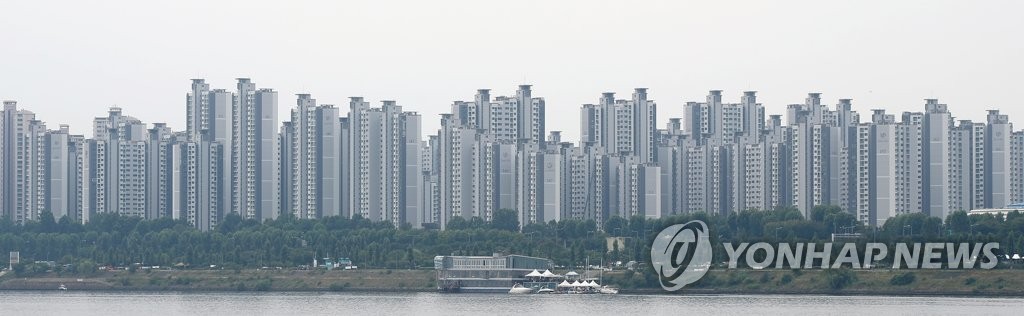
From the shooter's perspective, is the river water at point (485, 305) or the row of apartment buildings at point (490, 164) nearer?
the river water at point (485, 305)

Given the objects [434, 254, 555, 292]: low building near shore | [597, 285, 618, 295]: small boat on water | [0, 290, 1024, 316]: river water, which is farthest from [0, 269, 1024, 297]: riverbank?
[0, 290, 1024, 316]: river water

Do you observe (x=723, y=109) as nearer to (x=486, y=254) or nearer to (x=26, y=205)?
(x=486, y=254)

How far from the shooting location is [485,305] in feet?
194

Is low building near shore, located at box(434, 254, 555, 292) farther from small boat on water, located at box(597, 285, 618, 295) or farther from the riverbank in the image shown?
small boat on water, located at box(597, 285, 618, 295)

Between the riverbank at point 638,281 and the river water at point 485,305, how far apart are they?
133 centimetres

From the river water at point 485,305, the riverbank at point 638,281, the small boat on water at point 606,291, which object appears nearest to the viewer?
the river water at point 485,305

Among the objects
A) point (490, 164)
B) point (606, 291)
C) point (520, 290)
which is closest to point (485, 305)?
point (606, 291)

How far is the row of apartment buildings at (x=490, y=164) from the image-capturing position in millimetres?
86812

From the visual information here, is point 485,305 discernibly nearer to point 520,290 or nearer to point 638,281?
point 638,281

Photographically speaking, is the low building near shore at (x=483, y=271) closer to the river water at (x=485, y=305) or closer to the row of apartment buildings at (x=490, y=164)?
the river water at (x=485, y=305)

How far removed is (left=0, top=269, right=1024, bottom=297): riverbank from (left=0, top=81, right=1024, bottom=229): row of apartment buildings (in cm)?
1404

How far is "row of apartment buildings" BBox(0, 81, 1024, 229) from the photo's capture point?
86812 mm

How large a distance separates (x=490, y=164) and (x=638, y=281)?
71.4ft

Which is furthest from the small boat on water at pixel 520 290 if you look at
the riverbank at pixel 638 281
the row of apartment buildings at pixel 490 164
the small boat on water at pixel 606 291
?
the row of apartment buildings at pixel 490 164
